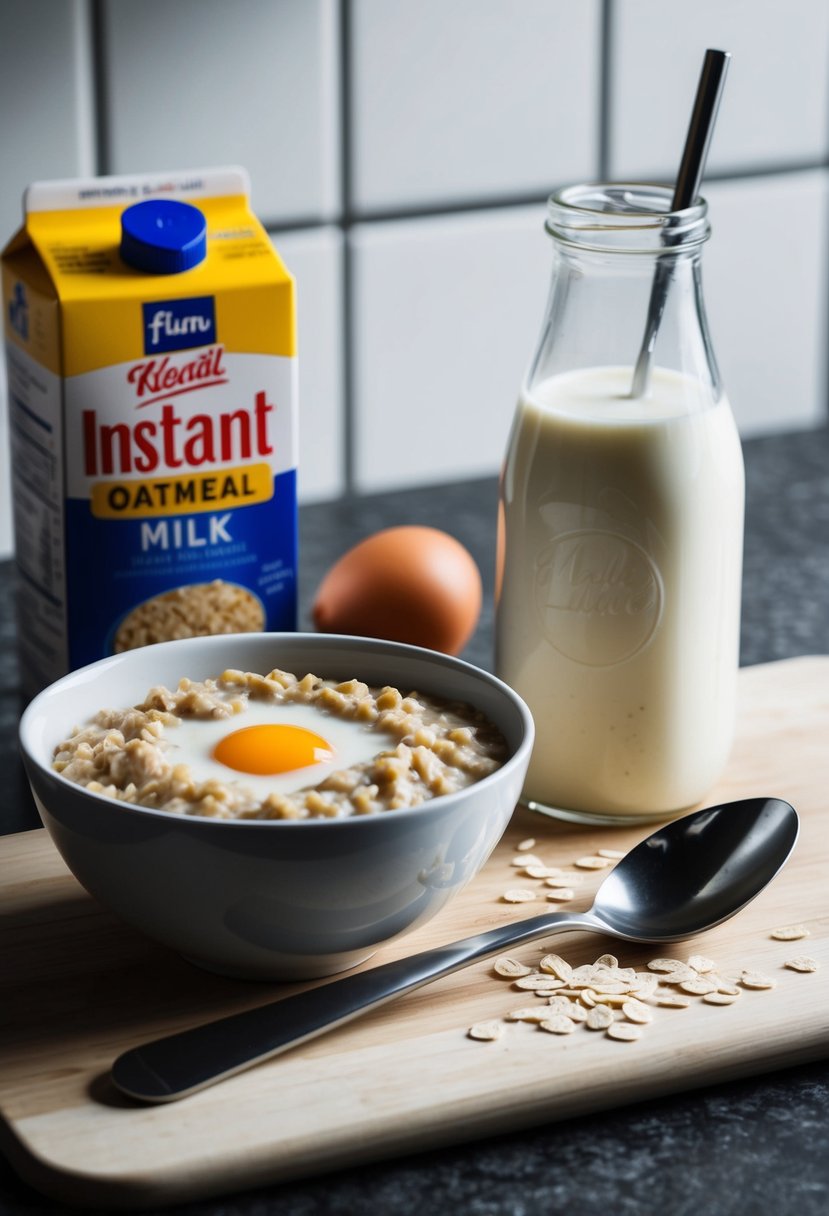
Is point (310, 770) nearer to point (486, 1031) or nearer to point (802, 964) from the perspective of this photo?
point (486, 1031)

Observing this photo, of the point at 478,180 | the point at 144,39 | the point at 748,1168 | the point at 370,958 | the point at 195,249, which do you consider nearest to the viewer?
the point at 748,1168

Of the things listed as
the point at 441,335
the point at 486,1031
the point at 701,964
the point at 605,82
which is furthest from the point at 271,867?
the point at 605,82

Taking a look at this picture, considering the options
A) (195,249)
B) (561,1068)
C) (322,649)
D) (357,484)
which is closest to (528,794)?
(322,649)

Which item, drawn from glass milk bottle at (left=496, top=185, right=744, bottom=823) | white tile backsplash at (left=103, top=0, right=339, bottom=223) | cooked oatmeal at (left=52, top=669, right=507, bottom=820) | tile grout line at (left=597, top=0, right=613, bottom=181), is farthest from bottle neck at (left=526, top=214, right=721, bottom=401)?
tile grout line at (left=597, top=0, right=613, bottom=181)

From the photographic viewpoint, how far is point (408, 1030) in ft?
2.63

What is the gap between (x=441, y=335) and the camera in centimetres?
159

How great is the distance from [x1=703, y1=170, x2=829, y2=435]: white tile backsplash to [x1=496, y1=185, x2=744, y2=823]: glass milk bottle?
75 cm

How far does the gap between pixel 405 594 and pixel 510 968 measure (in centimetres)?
39

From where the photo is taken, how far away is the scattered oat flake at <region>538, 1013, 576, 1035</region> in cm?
80

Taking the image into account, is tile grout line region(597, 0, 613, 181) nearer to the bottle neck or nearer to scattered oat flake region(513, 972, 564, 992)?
the bottle neck

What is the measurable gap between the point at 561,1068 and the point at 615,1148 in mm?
44

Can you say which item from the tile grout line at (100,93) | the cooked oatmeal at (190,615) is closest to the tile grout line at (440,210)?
the tile grout line at (100,93)

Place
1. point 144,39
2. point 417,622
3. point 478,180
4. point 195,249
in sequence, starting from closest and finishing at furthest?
point 195,249 → point 417,622 → point 144,39 → point 478,180

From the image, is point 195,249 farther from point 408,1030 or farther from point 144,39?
point 408,1030
